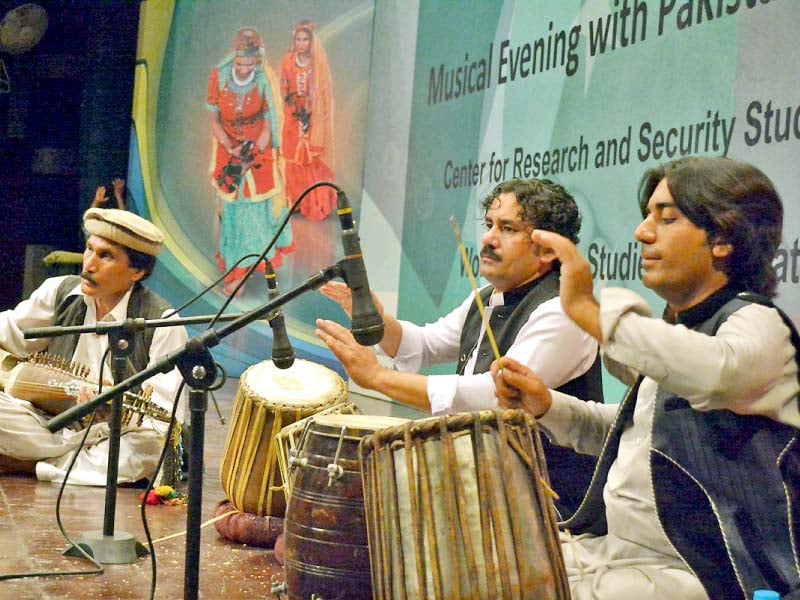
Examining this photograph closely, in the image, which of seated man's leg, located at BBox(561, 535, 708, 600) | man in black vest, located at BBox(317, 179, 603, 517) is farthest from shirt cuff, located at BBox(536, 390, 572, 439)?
man in black vest, located at BBox(317, 179, 603, 517)

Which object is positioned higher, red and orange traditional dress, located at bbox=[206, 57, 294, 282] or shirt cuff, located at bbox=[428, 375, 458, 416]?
red and orange traditional dress, located at bbox=[206, 57, 294, 282]

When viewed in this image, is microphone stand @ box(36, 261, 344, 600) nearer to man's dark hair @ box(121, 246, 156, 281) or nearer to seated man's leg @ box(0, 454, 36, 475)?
man's dark hair @ box(121, 246, 156, 281)

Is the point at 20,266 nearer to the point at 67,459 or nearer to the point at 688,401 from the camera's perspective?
the point at 67,459

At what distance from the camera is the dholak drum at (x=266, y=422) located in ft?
13.9

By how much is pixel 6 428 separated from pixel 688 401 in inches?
140

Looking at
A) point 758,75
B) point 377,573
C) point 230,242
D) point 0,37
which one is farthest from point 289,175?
point 377,573

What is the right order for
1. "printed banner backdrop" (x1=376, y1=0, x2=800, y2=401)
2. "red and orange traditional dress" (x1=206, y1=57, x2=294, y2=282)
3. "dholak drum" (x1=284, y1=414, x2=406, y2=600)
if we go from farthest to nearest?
"red and orange traditional dress" (x1=206, y1=57, x2=294, y2=282), "printed banner backdrop" (x1=376, y1=0, x2=800, y2=401), "dholak drum" (x1=284, y1=414, x2=406, y2=600)

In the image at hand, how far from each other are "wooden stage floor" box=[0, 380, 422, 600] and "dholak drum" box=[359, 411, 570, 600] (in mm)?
789

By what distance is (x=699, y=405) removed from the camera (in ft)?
7.70

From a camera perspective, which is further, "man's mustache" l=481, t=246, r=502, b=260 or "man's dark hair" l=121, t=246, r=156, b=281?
"man's dark hair" l=121, t=246, r=156, b=281

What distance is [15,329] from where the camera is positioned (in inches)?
209

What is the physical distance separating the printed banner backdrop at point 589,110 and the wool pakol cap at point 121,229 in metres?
2.02

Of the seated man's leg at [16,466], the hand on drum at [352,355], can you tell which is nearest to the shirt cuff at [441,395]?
the hand on drum at [352,355]

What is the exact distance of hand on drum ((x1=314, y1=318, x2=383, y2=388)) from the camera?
3.27 metres
